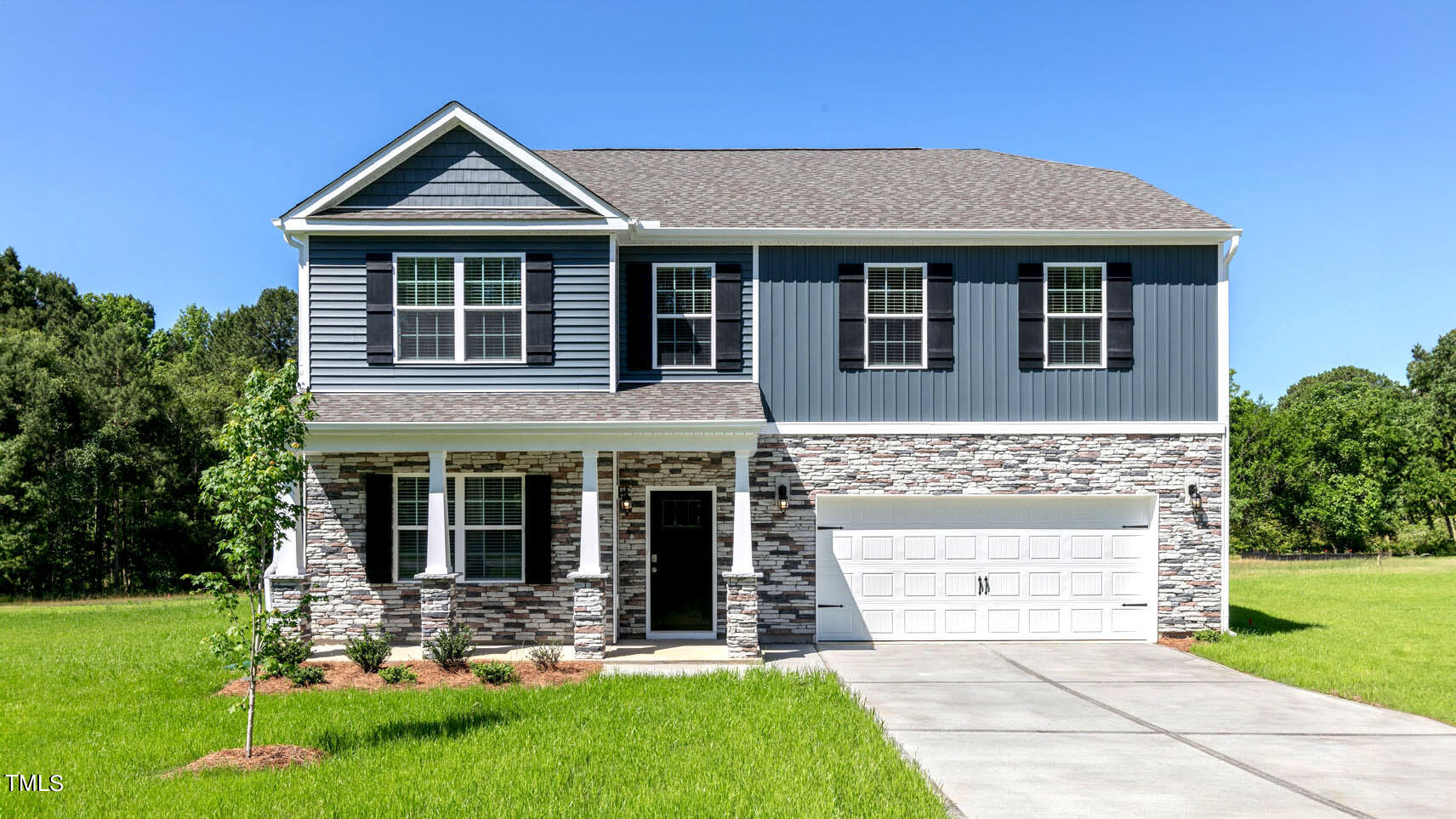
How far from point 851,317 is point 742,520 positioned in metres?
3.74

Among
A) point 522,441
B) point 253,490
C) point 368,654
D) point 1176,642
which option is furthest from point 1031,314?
point 253,490

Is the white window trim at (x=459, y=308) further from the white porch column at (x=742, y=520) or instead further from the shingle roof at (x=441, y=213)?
the white porch column at (x=742, y=520)

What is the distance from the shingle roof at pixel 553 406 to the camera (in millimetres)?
13227

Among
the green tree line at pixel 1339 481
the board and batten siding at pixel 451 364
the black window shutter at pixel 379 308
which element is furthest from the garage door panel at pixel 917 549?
the green tree line at pixel 1339 481

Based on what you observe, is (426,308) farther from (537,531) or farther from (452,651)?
(452,651)

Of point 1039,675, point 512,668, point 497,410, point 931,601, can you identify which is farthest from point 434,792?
point 931,601

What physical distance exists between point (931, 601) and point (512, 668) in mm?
6506

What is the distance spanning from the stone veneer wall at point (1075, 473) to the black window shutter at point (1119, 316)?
1.19 metres

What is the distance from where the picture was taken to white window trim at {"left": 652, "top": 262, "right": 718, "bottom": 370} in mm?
14922

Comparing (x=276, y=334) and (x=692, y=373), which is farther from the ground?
(x=276, y=334)

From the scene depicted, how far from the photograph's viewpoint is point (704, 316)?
1497cm

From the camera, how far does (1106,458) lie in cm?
1491

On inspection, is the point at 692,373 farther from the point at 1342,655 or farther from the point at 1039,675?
the point at 1342,655

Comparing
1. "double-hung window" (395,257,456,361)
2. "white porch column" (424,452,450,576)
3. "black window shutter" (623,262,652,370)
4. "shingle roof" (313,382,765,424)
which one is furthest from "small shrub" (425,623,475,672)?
"black window shutter" (623,262,652,370)
